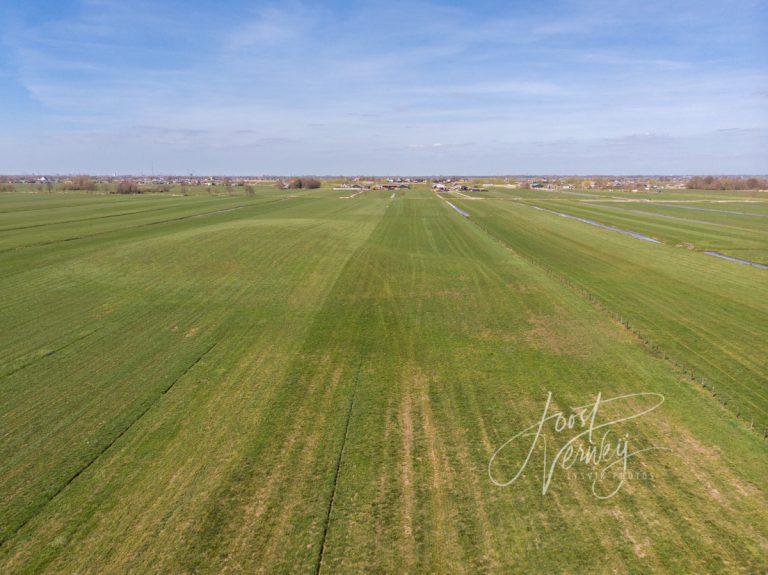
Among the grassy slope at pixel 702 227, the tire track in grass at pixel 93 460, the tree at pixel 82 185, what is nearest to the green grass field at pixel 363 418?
the tire track in grass at pixel 93 460

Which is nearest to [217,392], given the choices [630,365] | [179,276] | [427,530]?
[427,530]

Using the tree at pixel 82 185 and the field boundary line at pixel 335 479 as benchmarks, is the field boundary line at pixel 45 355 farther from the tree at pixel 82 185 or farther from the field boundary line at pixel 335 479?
the tree at pixel 82 185

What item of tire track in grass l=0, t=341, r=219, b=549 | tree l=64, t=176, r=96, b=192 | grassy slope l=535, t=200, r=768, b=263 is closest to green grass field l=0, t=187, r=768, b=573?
tire track in grass l=0, t=341, r=219, b=549

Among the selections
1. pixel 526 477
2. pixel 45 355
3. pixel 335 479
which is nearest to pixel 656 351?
pixel 526 477

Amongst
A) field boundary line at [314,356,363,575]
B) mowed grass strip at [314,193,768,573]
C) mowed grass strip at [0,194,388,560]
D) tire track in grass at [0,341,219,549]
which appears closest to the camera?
field boundary line at [314,356,363,575]

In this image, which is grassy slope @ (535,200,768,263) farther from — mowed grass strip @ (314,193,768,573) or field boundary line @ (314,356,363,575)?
field boundary line @ (314,356,363,575)

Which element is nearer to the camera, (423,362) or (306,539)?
(306,539)

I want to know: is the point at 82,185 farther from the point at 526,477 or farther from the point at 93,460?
the point at 526,477

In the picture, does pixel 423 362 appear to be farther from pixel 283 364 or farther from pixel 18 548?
pixel 18 548

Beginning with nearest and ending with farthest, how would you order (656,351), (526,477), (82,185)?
(526,477), (656,351), (82,185)
